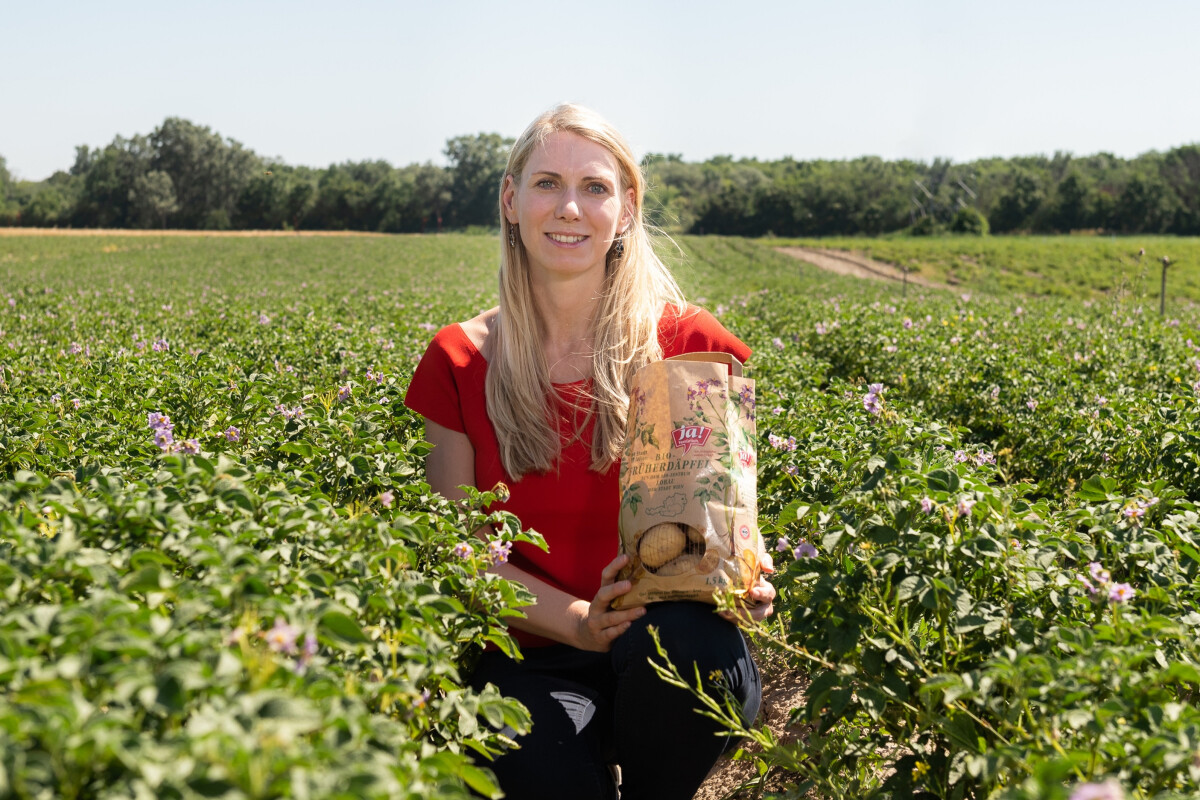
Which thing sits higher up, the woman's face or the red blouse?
the woman's face

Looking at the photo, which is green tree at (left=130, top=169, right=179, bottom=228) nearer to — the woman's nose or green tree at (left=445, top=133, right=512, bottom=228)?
green tree at (left=445, top=133, right=512, bottom=228)

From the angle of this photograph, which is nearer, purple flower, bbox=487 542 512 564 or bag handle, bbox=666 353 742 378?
purple flower, bbox=487 542 512 564

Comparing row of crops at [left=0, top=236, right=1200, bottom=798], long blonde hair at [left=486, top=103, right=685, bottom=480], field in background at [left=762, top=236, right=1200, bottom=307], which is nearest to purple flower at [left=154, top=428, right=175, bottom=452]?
row of crops at [left=0, top=236, right=1200, bottom=798]

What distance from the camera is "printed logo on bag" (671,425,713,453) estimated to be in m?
2.12

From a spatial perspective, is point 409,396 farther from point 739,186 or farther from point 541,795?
point 739,186

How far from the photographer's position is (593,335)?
296 cm

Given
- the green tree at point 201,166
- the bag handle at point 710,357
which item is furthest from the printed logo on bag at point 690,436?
the green tree at point 201,166

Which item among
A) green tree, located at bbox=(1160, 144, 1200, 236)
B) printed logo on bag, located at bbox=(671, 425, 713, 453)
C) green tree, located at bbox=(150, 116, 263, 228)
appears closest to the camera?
printed logo on bag, located at bbox=(671, 425, 713, 453)

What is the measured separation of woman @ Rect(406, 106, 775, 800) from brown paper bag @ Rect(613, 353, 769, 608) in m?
0.10

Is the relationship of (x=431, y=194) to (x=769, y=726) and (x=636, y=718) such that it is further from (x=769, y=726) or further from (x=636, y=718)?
(x=636, y=718)

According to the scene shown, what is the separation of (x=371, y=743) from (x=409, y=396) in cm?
162

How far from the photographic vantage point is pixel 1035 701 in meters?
1.54

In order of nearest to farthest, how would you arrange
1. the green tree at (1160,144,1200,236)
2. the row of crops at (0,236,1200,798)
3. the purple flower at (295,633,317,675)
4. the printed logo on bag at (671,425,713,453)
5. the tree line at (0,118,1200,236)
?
the row of crops at (0,236,1200,798) < the purple flower at (295,633,317,675) < the printed logo on bag at (671,425,713,453) < the green tree at (1160,144,1200,236) < the tree line at (0,118,1200,236)

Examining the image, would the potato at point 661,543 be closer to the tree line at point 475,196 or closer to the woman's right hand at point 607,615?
the woman's right hand at point 607,615
